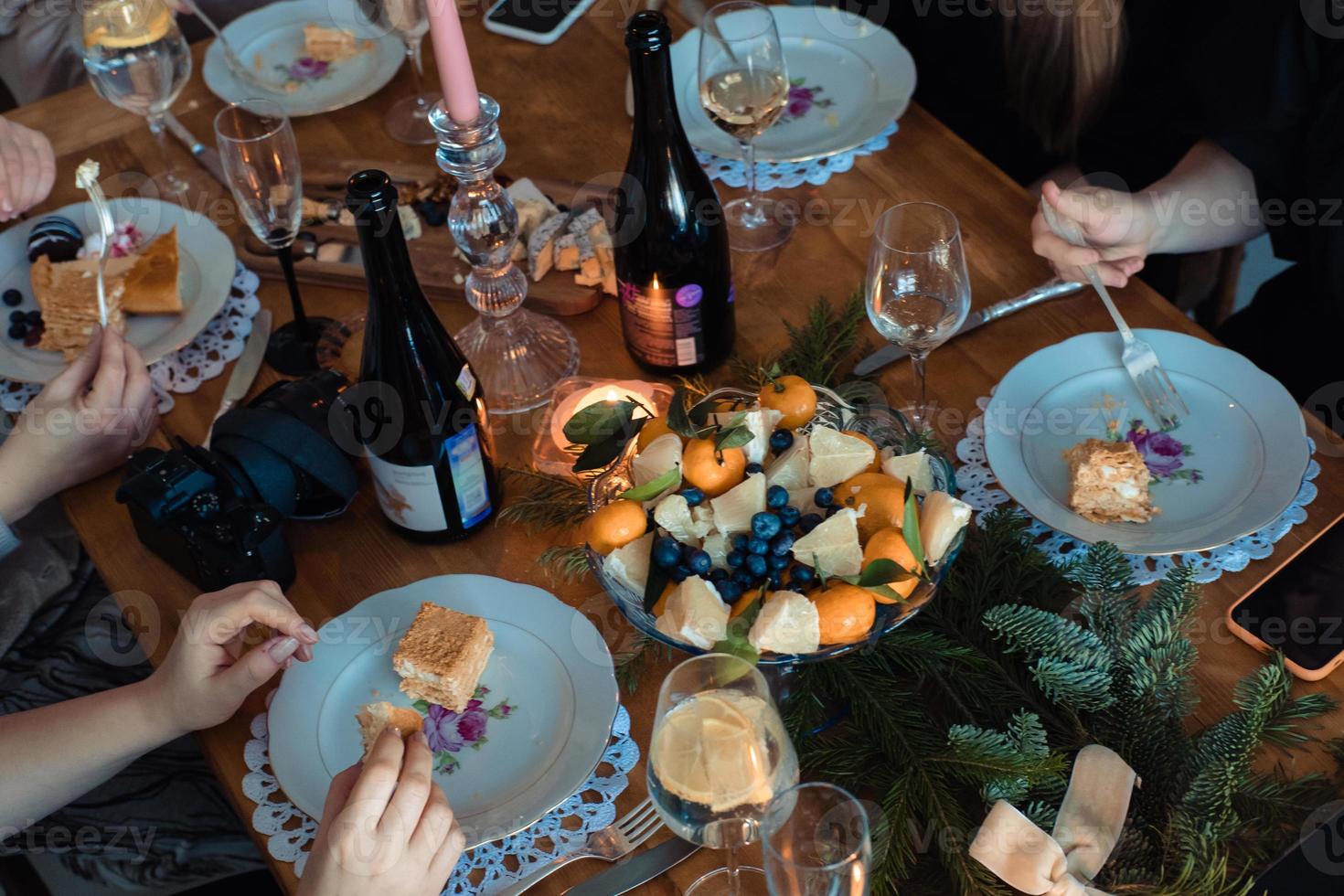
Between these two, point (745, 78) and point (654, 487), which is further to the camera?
point (745, 78)

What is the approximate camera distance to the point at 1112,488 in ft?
3.32

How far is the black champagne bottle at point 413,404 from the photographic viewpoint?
0.98 metres

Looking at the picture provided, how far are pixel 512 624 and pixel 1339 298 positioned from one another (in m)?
0.98

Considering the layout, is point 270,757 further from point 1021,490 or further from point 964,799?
point 1021,490

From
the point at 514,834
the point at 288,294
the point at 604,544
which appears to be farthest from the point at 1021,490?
the point at 288,294

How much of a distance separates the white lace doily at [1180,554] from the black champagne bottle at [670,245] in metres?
0.28

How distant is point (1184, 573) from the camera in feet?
3.01

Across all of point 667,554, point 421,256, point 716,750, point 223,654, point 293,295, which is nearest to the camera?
point 716,750

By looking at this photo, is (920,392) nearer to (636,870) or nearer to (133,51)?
(636,870)

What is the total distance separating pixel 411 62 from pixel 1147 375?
949 mm

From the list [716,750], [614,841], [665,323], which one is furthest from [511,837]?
[665,323]

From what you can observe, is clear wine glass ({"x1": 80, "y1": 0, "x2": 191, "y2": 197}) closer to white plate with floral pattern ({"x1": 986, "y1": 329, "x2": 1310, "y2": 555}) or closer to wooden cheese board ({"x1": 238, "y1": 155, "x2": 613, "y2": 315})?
wooden cheese board ({"x1": 238, "y1": 155, "x2": 613, "y2": 315})

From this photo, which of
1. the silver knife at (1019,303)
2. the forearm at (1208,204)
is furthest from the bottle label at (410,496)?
the forearm at (1208,204)

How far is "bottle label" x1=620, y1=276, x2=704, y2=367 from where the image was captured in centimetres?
A: 112
